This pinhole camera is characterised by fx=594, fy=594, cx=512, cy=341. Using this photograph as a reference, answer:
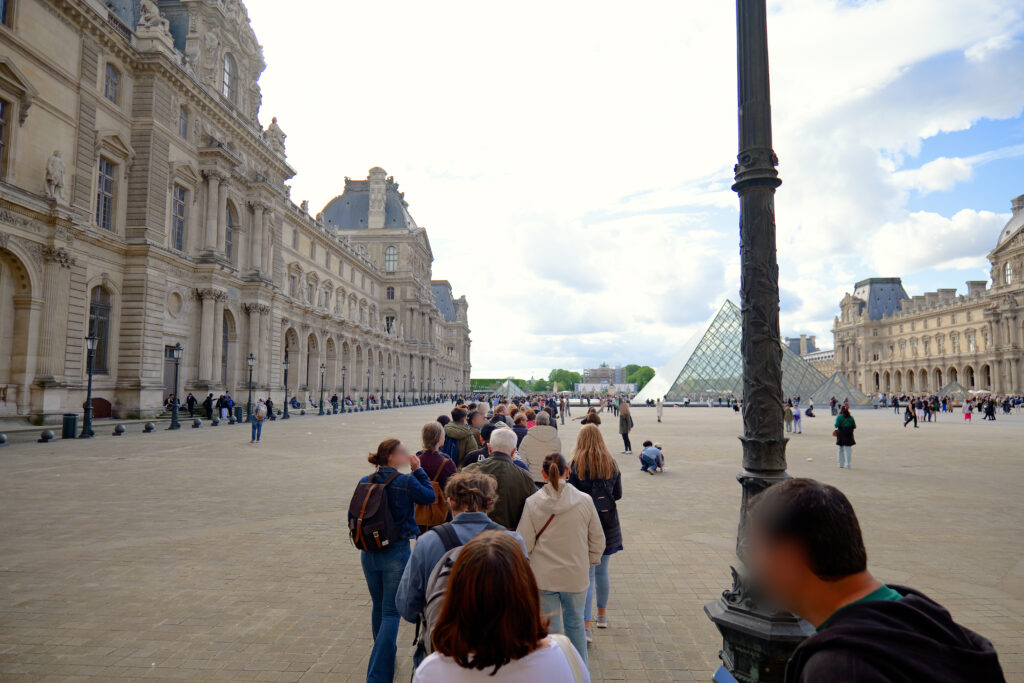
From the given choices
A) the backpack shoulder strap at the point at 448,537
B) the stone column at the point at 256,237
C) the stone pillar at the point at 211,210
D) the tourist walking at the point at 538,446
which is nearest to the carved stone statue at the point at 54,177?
the stone pillar at the point at 211,210

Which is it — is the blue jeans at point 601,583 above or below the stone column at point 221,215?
below

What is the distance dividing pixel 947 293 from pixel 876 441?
97794 mm

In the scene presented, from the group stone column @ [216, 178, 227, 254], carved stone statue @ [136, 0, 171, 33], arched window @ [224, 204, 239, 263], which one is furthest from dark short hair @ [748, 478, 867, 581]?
arched window @ [224, 204, 239, 263]

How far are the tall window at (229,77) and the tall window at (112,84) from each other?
353 inches

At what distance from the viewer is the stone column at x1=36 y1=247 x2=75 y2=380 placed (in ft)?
70.0

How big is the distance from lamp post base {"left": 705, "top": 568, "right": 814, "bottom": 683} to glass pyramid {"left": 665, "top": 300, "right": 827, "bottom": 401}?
5706cm

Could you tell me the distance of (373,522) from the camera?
3928mm

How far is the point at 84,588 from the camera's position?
5.55m

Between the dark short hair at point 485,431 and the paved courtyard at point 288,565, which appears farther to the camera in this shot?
the dark short hair at point 485,431

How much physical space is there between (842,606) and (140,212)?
31.3 metres

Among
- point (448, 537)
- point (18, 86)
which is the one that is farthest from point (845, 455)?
point (18, 86)

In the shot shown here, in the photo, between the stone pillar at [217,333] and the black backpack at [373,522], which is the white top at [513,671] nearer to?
the black backpack at [373,522]

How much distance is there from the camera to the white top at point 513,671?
181cm

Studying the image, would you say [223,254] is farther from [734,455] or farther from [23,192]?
[734,455]
